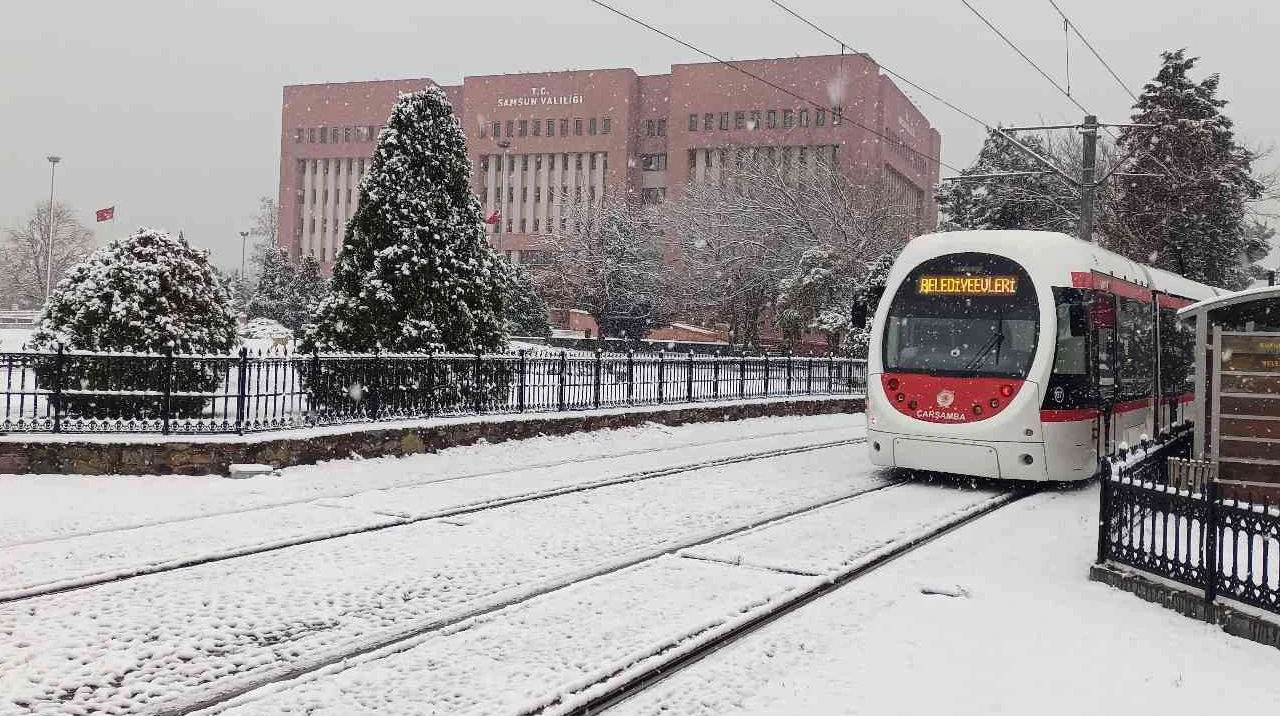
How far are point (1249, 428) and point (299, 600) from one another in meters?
9.43

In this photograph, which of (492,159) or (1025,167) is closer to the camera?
(1025,167)

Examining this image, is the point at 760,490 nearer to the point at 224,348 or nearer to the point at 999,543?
the point at 999,543

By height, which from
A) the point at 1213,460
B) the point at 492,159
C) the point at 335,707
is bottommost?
the point at 335,707

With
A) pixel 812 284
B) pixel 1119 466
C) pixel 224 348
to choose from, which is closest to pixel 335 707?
pixel 1119 466

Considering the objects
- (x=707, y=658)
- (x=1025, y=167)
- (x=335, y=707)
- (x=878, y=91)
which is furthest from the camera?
(x=878, y=91)

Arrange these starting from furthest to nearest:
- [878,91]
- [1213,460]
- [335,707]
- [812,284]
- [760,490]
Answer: [878,91] < [812,284] < [760,490] < [1213,460] < [335,707]

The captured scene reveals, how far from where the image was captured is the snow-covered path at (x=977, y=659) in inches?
192

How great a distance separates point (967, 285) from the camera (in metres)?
12.3

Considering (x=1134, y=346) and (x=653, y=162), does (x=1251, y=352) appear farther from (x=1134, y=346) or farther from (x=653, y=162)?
(x=653, y=162)

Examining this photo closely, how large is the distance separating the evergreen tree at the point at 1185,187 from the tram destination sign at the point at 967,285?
2809cm

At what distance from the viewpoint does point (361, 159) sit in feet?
324

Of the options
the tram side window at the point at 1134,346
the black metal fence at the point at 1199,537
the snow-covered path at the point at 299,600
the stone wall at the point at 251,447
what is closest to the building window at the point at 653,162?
the stone wall at the point at 251,447

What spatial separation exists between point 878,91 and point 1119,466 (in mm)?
75657

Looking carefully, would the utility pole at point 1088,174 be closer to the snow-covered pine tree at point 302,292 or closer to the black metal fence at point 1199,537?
the black metal fence at point 1199,537
